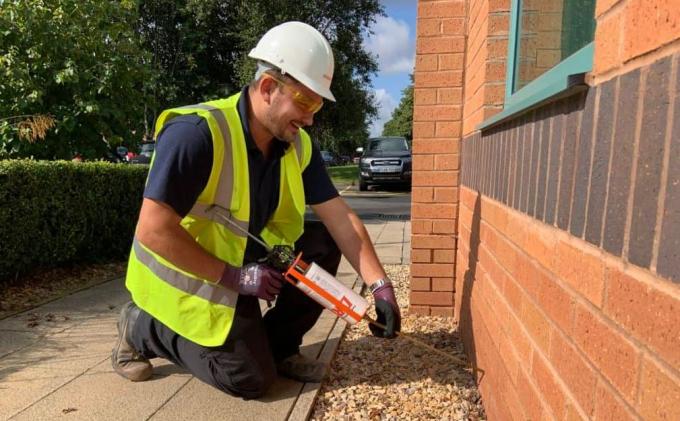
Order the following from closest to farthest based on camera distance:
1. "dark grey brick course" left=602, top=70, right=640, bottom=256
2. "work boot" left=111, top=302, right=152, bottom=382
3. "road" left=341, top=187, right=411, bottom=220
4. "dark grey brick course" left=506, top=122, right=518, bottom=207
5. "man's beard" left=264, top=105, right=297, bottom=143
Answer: "dark grey brick course" left=602, top=70, right=640, bottom=256, "dark grey brick course" left=506, top=122, right=518, bottom=207, "man's beard" left=264, top=105, right=297, bottom=143, "work boot" left=111, top=302, right=152, bottom=382, "road" left=341, top=187, right=411, bottom=220

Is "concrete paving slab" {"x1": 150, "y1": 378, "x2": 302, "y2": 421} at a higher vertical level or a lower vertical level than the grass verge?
lower

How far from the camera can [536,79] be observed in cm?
193

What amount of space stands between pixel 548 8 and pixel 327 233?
5.22 feet

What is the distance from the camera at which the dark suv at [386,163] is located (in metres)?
16.1

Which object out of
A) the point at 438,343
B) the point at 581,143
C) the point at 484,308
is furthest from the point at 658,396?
the point at 438,343

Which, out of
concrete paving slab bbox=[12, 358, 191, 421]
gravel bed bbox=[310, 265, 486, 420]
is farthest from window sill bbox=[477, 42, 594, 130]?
concrete paving slab bbox=[12, 358, 191, 421]

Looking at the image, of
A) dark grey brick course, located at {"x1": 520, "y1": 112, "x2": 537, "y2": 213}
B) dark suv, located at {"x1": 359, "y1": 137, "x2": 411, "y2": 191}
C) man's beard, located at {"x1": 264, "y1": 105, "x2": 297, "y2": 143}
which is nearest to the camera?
dark grey brick course, located at {"x1": 520, "y1": 112, "x2": 537, "y2": 213}

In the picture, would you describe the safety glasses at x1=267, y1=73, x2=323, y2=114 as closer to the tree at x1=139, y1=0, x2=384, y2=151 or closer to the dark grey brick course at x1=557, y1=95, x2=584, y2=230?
the dark grey brick course at x1=557, y1=95, x2=584, y2=230

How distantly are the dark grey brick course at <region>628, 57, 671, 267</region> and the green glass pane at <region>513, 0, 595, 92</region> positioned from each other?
1.76 feet

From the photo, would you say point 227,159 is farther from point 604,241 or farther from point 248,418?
point 604,241

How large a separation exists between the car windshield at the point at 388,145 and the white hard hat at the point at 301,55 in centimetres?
1420

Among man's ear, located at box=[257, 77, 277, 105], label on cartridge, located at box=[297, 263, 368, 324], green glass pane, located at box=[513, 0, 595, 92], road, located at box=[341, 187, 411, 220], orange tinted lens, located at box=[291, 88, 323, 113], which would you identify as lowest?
road, located at box=[341, 187, 411, 220]

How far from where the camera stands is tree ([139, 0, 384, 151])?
53.2 ft

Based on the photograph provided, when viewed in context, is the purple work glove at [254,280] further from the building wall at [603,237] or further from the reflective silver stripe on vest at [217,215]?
the building wall at [603,237]
